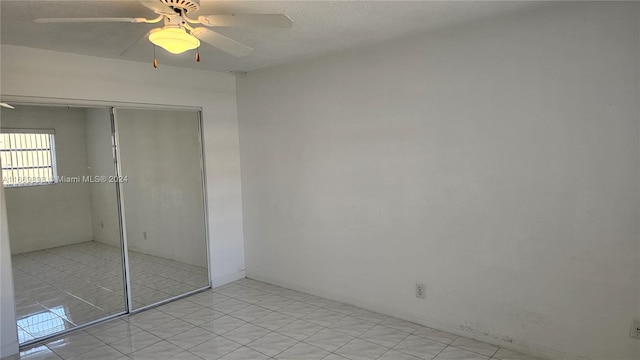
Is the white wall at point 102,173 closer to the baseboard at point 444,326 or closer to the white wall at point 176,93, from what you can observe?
the white wall at point 176,93

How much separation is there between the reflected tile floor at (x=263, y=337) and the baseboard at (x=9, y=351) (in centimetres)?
5

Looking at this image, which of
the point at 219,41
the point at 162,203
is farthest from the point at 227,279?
the point at 219,41

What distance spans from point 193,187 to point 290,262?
4.69 feet

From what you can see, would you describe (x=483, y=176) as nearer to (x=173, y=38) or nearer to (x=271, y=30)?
(x=271, y=30)

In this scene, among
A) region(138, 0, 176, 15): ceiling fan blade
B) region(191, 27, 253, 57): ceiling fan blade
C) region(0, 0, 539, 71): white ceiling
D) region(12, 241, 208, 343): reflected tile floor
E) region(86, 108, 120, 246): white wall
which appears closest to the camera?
region(138, 0, 176, 15): ceiling fan blade

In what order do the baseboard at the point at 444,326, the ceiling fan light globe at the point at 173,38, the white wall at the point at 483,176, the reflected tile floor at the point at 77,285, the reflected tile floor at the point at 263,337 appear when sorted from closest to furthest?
1. the ceiling fan light globe at the point at 173,38
2. the white wall at the point at 483,176
3. the baseboard at the point at 444,326
4. the reflected tile floor at the point at 263,337
5. the reflected tile floor at the point at 77,285

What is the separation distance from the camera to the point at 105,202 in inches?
152

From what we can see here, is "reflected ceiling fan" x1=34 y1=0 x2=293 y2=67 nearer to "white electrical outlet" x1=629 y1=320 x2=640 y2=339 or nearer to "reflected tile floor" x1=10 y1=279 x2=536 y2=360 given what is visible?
"reflected tile floor" x1=10 y1=279 x2=536 y2=360

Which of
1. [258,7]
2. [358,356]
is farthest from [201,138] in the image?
[358,356]

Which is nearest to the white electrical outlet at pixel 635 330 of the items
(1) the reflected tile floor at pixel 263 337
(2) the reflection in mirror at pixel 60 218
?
(1) the reflected tile floor at pixel 263 337

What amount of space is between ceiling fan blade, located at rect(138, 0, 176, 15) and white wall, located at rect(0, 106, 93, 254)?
218cm

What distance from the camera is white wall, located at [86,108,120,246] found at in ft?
11.9

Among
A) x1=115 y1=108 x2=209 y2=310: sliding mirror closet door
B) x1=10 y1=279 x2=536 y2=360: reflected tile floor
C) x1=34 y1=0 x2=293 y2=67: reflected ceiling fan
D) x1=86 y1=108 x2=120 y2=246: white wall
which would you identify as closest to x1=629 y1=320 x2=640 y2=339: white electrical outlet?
x1=10 y1=279 x2=536 y2=360: reflected tile floor

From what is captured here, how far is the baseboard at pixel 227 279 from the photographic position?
4.43m
